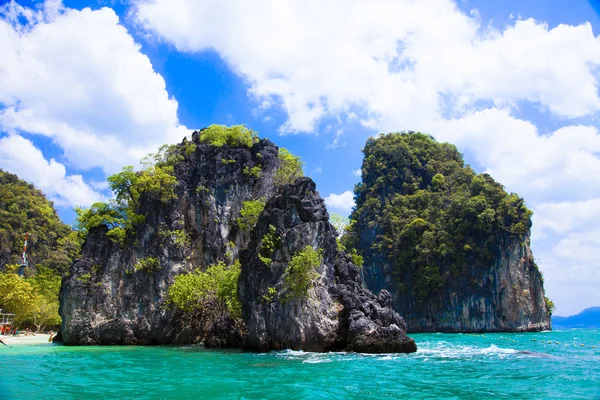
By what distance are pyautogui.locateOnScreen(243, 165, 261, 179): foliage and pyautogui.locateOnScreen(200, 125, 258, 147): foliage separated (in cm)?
258

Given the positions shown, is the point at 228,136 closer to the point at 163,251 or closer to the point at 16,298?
the point at 163,251

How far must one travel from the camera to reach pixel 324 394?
512 inches

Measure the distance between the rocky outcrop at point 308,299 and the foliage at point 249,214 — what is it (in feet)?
26.8

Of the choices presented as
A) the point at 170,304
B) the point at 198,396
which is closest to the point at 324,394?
the point at 198,396

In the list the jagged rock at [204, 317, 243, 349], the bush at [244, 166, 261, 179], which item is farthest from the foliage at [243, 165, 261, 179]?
the jagged rock at [204, 317, 243, 349]

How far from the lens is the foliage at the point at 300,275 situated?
25.9 meters

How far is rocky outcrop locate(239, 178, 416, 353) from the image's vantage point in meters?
25.3

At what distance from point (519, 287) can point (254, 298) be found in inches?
1737

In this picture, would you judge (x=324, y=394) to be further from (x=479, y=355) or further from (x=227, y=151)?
(x=227, y=151)

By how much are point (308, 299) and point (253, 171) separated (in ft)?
56.8

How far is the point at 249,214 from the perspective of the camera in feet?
125

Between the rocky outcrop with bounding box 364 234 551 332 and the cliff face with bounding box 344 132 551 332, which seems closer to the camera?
the rocky outcrop with bounding box 364 234 551 332

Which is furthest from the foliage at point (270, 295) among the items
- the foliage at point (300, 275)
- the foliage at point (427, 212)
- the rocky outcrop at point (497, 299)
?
the rocky outcrop at point (497, 299)

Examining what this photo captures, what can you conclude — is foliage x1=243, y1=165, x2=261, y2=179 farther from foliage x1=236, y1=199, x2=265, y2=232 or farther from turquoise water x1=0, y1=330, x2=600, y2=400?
turquoise water x1=0, y1=330, x2=600, y2=400
